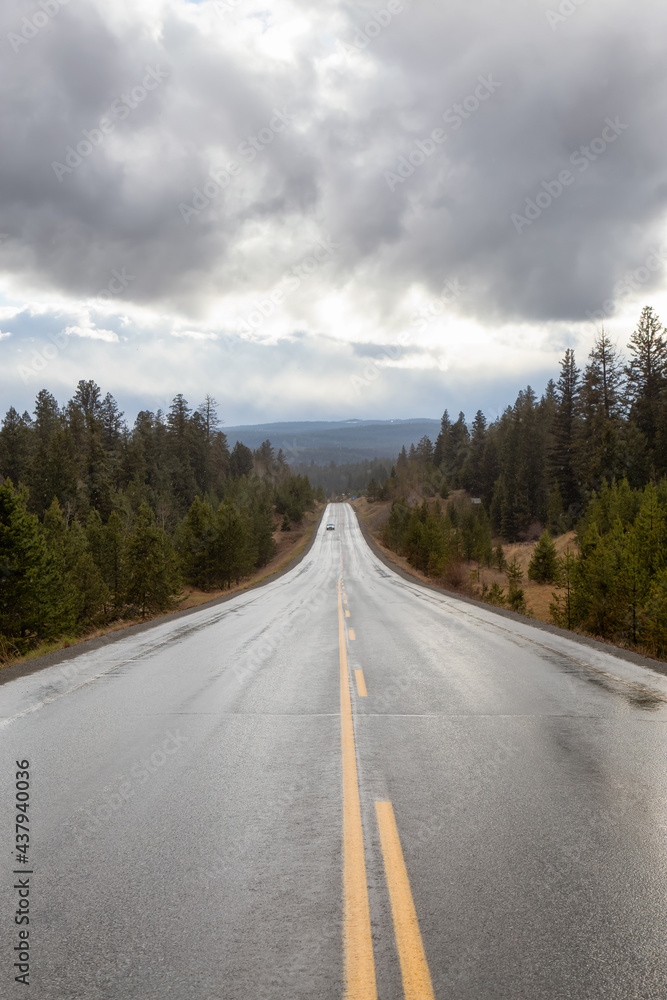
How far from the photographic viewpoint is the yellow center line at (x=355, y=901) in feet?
8.32

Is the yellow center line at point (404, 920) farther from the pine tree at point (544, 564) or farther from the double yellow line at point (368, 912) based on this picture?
the pine tree at point (544, 564)

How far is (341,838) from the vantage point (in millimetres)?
3883

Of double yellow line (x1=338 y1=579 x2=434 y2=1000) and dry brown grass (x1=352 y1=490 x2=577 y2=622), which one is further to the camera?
dry brown grass (x1=352 y1=490 x2=577 y2=622)

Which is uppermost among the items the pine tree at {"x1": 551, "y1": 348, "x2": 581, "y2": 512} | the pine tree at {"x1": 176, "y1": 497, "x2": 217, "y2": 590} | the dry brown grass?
the pine tree at {"x1": 551, "y1": 348, "x2": 581, "y2": 512}

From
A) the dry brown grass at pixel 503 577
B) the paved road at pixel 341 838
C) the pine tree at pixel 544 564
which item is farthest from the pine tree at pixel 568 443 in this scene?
the paved road at pixel 341 838

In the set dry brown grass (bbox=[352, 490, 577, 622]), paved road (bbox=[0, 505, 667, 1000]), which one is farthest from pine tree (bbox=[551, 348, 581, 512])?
paved road (bbox=[0, 505, 667, 1000])

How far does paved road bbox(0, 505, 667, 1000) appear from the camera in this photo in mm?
2635

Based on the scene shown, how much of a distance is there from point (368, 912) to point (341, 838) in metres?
0.85

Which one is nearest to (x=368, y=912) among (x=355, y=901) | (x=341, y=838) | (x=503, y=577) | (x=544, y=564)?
(x=355, y=901)

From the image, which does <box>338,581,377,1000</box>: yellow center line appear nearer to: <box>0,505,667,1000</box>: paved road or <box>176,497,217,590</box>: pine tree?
<box>0,505,667,1000</box>: paved road

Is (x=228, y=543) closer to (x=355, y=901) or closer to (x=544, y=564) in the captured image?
(x=544, y=564)

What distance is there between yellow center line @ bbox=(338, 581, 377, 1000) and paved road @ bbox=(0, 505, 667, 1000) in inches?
0.5

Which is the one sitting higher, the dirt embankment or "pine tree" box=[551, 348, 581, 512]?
"pine tree" box=[551, 348, 581, 512]

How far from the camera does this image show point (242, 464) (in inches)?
4825
